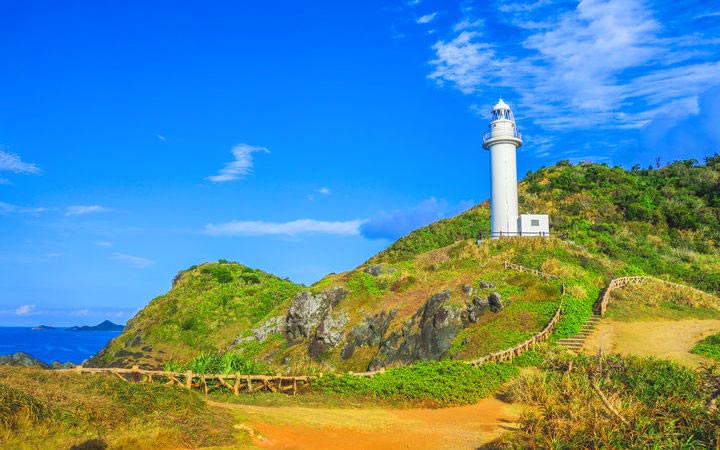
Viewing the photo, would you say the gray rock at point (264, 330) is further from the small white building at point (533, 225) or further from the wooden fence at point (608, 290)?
the wooden fence at point (608, 290)

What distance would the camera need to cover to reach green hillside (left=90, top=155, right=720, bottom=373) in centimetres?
2609

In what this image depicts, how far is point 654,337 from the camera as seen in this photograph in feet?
76.0

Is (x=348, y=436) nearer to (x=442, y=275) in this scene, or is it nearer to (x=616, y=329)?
(x=616, y=329)

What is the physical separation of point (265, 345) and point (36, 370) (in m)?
24.5

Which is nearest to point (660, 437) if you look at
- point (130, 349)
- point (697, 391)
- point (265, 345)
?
point (697, 391)

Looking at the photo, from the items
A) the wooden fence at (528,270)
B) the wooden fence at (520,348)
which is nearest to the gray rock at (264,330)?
the wooden fence at (528,270)

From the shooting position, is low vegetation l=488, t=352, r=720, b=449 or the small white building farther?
the small white building

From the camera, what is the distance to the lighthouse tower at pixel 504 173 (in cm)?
4091

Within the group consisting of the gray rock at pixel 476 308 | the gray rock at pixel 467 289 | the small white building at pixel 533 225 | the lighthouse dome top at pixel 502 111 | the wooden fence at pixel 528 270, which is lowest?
the gray rock at pixel 476 308

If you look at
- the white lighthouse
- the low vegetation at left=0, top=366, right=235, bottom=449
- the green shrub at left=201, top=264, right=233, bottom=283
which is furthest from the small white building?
the low vegetation at left=0, top=366, right=235, bottom=449

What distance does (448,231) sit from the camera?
6009cm

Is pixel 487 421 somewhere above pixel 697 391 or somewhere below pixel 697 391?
below

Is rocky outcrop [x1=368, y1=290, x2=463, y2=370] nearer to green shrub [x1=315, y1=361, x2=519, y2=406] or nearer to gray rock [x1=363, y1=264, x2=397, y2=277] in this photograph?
green shrub [x1=315, y1=361, x2=519, y2=406]

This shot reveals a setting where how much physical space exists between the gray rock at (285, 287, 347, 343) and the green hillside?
93 mm
